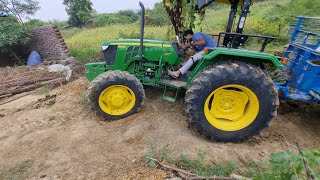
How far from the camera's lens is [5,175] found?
3.10 metres

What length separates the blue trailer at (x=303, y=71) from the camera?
3.96 meters

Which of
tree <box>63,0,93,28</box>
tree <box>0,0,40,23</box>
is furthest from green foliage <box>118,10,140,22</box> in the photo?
tree <box>0,0,40,23</box>

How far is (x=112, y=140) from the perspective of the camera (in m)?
3.62

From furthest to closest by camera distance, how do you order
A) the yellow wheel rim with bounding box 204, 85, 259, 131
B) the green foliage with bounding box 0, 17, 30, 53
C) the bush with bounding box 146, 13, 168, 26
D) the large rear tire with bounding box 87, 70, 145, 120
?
the bush with bounding box 146, 13, 168, 26, the green foliage with bounding box 0, 17, 30, 53, the large rear tire with bounding box 87, 70, 145, 120, the yellow wheel rim with bounding box 204, 85, 259, 131

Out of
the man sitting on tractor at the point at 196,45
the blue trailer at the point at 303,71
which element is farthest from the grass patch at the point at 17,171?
the blue trailer at the point at 303,71

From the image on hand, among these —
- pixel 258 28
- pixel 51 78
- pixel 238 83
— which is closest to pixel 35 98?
pixel 51 78

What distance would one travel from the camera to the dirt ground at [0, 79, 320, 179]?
3.10m

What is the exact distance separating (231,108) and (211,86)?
53 centimetres

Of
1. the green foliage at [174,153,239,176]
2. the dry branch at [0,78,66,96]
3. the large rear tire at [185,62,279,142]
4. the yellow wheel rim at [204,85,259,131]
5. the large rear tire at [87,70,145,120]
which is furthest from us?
the dry branch at [0,78,66,96]

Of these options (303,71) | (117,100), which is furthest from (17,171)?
(303,71)

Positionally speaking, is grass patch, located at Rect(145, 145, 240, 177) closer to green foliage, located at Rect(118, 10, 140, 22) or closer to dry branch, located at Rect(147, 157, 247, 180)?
dry branch, located at Rect(147, 157, 247, 180)

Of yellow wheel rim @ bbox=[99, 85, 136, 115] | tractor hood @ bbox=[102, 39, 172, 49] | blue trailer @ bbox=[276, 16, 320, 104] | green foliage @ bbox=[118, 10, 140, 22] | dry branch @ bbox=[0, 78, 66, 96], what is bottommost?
green foliage @ bbox=[118, 10, 140, 22]

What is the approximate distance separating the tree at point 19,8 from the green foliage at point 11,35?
0.85 m

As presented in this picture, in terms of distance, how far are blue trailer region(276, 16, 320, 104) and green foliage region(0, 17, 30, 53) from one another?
7.83 metres
